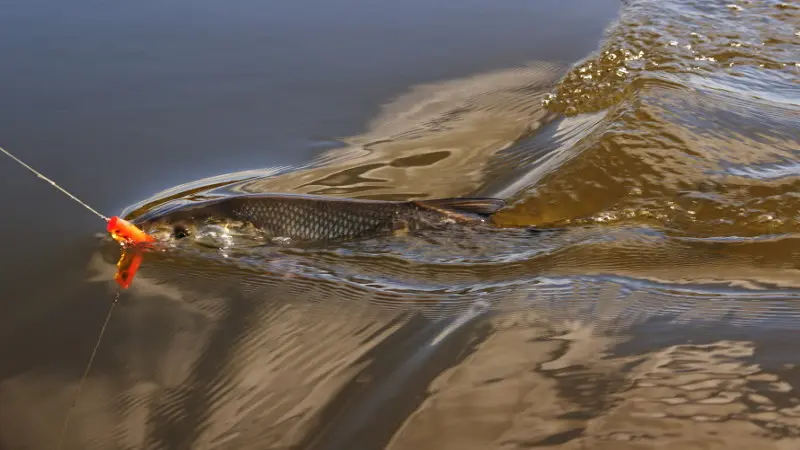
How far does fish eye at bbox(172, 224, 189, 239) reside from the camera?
3.96m

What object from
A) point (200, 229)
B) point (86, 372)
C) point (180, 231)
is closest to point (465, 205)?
point (200, 229)

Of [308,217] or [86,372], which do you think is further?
[308,217]

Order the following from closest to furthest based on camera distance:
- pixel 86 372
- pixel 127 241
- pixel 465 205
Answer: pixel 86 372 → pixel 127 241 → pixel 465 205

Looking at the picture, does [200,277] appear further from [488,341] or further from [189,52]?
[189,52]

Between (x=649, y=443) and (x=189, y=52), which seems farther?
(x=189, y=52)

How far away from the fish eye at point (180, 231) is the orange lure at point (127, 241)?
0.12 metres

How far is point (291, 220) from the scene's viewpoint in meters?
4.01

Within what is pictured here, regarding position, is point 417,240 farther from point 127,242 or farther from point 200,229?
point 127,242

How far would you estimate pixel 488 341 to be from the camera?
108 inches

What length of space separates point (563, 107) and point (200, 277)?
12.4 ft

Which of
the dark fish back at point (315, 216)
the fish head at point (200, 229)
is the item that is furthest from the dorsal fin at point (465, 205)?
the fish head at point (200, 229)

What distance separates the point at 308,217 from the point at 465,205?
3.02ft

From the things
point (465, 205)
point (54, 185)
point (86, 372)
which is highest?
point (54, 185)

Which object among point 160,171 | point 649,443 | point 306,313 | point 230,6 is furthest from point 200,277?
point 230,6
